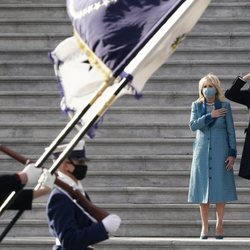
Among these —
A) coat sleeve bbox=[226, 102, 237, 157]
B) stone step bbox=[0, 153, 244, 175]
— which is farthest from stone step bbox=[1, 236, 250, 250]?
stone step bbox=[0, 153, 244, 175]

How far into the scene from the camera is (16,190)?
309 inches

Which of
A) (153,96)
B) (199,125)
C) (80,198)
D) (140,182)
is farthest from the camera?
(153,96)

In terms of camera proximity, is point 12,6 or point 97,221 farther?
point 12,6

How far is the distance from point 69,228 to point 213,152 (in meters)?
4.82

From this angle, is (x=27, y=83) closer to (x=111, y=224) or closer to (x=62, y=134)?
(x=111, y=224)

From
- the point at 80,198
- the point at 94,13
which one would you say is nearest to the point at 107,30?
the point at 94,13

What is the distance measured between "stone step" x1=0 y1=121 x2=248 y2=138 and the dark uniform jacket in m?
6.47

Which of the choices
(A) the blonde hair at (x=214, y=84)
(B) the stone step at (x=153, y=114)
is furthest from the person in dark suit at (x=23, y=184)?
(B) the stone step at (x=153, y=114)

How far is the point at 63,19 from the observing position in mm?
16984

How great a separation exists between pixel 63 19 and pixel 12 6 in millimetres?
732

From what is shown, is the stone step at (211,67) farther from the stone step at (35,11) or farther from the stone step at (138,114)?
the stone step at (35,11)

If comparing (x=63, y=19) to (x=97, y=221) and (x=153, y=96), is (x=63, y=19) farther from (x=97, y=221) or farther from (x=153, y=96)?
(x=97, y=221)

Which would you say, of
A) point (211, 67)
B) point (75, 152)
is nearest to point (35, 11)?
point (211, 67)

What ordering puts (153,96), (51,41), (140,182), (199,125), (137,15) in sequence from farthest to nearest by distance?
(51,41), (153,96), (140,182), (199,125), (137,15)
